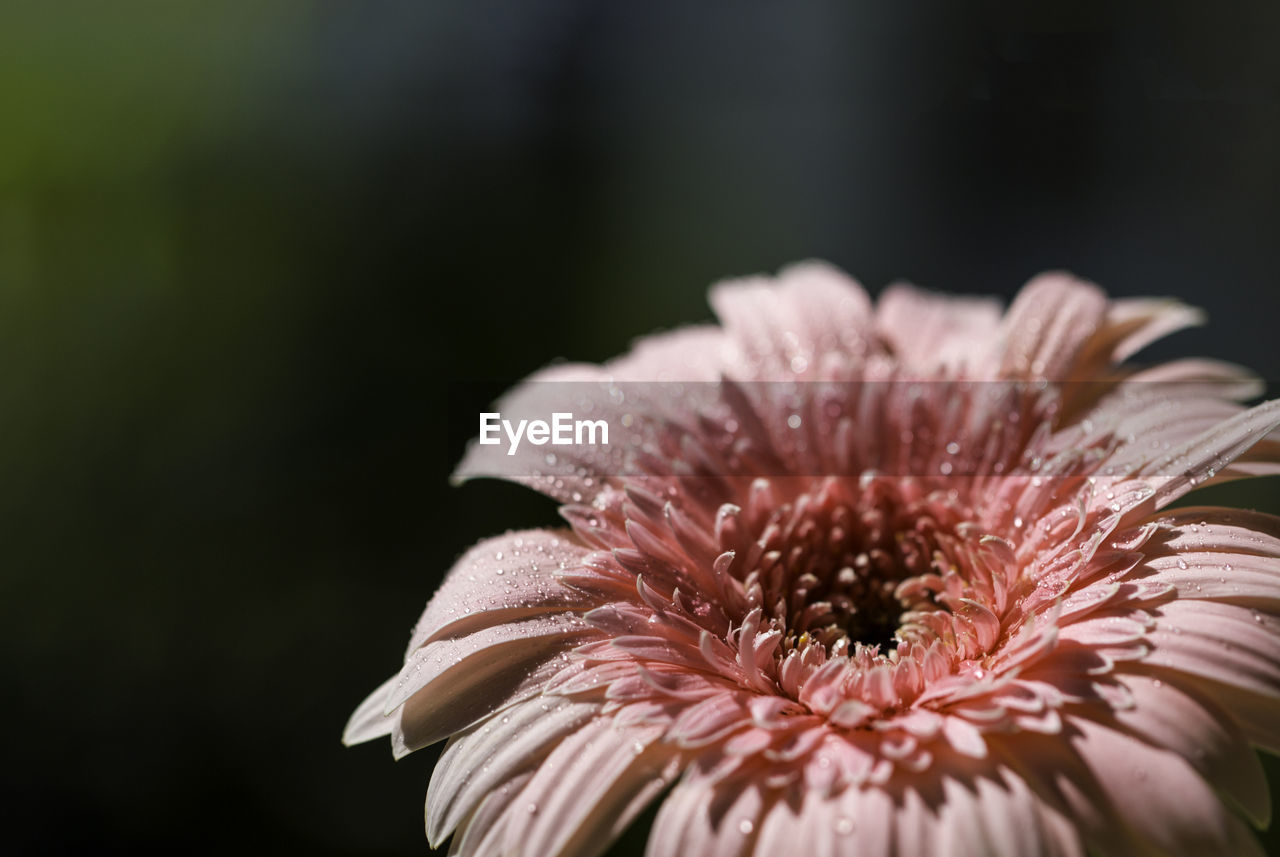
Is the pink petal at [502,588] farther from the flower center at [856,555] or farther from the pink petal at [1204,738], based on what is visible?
the pink petal at [1204,738]

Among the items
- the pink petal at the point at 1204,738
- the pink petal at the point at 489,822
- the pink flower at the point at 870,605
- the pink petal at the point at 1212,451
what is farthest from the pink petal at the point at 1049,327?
the pink petal at the point at 489,822

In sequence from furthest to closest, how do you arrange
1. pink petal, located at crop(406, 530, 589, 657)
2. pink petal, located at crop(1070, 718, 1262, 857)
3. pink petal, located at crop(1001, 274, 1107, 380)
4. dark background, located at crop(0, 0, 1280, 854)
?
dark background, located at crop(0, 0, 1280, 854) < pink petal, located at crop(1001, 274, 1107, 380) < pink petal, located at crop(406, 530, 589, 657) < pink petal, located at crop(1070, 718, 1262, 857)

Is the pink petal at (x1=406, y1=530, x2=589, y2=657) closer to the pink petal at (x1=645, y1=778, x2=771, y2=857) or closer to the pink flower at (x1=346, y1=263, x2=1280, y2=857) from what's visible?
the pink flower at (x1=346, y1=263, x2=1280, y2=857)

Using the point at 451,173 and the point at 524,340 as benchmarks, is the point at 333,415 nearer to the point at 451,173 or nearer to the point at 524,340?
the point at 524,340

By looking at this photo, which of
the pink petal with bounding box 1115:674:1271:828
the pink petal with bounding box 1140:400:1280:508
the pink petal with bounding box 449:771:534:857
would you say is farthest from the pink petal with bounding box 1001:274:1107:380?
the pink petal with bounding box 449:771:534:857

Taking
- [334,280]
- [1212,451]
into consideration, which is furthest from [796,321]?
[334,280]

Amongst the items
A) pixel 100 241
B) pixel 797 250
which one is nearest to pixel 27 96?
pixel 100 241

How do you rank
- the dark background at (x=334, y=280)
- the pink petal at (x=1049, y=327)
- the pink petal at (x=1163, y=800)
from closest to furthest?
the pink petal at (x=1163, y=800)
the pink petal at (x=1049, y=327)
the dark background at (x=334, y=280)

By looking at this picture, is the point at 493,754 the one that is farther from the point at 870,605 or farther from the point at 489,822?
the point at 870,605
